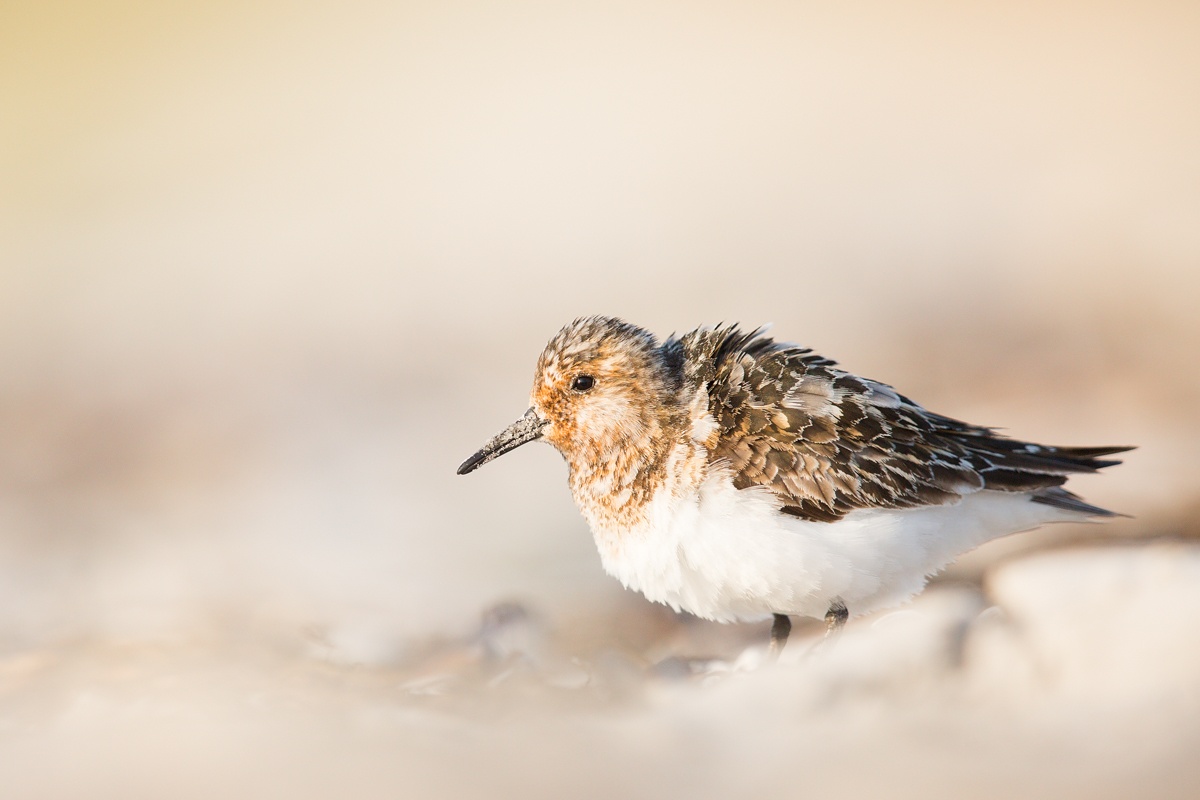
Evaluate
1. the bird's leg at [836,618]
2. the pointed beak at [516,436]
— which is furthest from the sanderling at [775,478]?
the pointed beak at [516,436]

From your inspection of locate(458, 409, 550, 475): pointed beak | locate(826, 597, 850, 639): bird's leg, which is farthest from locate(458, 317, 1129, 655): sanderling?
locate(458, 409, 550, 475): pointed beak

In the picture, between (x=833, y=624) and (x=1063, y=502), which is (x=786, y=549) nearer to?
(x=833, y=624)

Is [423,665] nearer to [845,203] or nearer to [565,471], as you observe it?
[565,471]

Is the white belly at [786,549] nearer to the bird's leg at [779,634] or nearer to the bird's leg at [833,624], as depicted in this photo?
the bird's leg at [833,624]

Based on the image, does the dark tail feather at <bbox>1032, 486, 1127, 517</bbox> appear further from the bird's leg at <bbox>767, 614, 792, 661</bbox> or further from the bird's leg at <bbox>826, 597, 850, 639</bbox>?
the bird's leg at <bbox>767, 614, 792, 661</bbox>

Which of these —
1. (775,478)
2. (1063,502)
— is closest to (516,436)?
(775,478)

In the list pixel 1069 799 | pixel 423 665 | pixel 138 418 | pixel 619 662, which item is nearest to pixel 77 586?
pixel 138 418

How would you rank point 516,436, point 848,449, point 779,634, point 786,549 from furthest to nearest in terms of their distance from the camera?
1. point 516,436
2. point 779,634
3. point 848,449
4. point 786,549
